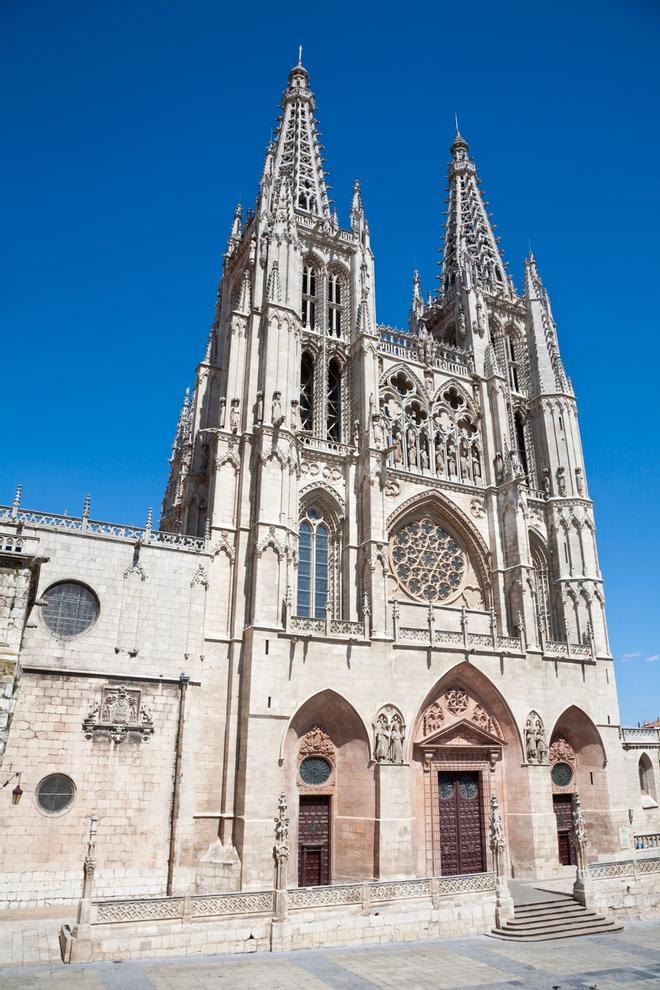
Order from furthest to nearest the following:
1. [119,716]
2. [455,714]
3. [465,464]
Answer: [465,464]
[455,714]
[119,716]

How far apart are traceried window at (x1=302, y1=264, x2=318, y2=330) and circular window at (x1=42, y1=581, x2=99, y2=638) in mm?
14164

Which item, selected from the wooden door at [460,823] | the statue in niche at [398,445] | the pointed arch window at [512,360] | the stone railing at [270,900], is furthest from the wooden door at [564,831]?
the pointed arch window at [512,360]

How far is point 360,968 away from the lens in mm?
12406

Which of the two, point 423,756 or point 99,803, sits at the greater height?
point 423,756

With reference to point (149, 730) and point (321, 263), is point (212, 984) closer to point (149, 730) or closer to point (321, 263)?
point (149, 730)

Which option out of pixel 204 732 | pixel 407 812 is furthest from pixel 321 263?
pixel 407 812

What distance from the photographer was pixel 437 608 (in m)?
24.4

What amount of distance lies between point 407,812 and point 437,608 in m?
7.25

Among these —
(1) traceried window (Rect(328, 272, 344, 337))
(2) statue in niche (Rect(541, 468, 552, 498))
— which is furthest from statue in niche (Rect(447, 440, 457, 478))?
(1) traceried window (Rect(328, 272, 344, 337))

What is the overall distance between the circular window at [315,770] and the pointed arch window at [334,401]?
11.9 metres

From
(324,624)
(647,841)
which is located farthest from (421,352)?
(647,841)

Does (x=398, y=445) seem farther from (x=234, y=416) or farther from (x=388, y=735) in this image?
(x=388, y=735)

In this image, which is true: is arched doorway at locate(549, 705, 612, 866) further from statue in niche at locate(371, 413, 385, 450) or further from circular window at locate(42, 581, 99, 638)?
circular window at locate(42, 581, 99, 638)

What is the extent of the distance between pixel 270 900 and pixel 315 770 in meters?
6.15
